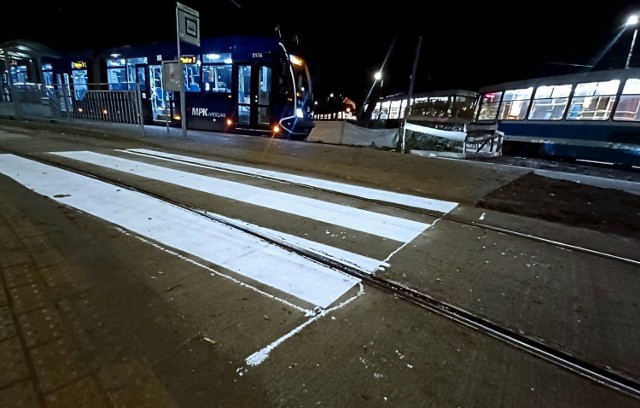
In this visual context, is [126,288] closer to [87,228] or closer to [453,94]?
[87,228]

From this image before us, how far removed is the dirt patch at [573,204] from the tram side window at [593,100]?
25.1ft

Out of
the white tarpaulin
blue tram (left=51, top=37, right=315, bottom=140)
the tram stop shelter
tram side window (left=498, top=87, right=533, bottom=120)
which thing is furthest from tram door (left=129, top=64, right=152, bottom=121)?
tram side window (left=498, top=87, right=533, bottom=120)

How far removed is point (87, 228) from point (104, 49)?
16110 mm

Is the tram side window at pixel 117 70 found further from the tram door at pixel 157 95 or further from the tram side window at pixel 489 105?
the tram side window at pixel 489 105

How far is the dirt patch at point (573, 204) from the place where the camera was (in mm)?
3986

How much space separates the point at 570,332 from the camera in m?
1.90

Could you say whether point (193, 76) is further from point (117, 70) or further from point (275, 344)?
point (275, 344)

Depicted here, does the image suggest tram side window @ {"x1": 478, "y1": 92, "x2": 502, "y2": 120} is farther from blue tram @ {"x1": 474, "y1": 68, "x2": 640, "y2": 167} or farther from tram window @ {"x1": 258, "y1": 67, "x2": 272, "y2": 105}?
tram window @ {"x1": 258, "y1": 67, "x2": 272, "y2": 105}

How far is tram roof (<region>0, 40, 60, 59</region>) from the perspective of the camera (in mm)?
14718

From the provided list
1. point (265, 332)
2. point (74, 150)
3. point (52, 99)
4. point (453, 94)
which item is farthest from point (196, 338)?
point (453, 94)

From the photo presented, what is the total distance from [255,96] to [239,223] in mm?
9575

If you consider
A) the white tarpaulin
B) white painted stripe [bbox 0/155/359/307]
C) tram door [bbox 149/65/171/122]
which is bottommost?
white painted stripe [bbox 0/155/359/307]

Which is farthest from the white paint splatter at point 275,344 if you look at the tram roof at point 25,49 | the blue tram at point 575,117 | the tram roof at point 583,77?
the tram roof at point 25,49

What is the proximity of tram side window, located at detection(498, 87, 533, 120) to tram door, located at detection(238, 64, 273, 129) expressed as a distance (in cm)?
1074
